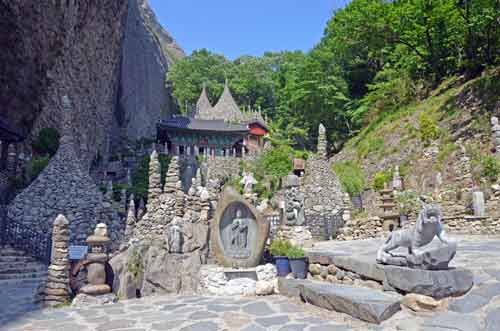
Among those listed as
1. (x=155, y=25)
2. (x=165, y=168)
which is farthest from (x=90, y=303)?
(x=155, y=25)

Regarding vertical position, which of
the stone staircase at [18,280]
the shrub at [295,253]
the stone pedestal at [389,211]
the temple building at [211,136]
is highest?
the temple building at [211,136]

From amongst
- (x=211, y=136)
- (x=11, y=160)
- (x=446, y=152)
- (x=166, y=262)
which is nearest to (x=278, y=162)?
(x=446, y=152)

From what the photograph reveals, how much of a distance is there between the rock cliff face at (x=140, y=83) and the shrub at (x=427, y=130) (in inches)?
1049

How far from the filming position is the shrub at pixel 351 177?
64.5ft

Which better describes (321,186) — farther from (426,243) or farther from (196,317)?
(196,317)

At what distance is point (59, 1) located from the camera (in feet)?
63.0

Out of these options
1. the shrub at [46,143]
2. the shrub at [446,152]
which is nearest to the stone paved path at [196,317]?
the shrub at [446,152]

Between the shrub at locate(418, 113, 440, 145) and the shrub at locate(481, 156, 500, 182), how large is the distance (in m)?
5.35

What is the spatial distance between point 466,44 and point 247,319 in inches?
888

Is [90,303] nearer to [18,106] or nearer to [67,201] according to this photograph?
[67,201]

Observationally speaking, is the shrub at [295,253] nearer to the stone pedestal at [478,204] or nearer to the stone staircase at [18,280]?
the stone staircase at [18,280]

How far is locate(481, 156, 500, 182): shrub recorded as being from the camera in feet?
42.3

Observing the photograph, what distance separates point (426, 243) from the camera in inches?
182

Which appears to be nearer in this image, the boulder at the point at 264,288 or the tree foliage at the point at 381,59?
the boulder at the point at 264,288
